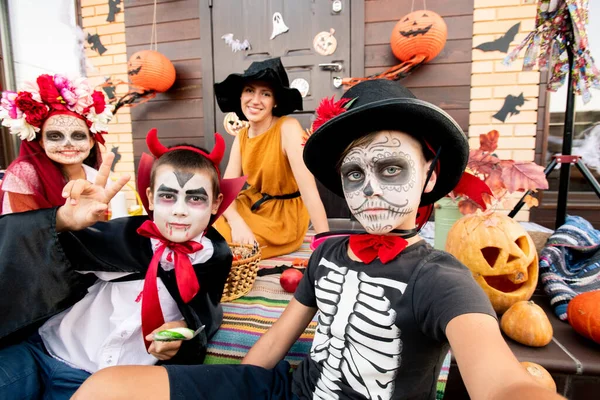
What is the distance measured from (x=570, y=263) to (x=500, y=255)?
73 centimetres

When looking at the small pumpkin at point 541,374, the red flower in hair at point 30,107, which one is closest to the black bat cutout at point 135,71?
the red flower in hair at point 30,107

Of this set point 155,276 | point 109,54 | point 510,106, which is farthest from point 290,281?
point 109,54

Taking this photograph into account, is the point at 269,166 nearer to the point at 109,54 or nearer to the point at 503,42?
the point at 503,42

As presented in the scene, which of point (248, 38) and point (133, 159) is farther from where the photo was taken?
point (133, 159)

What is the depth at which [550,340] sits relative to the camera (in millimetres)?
1390

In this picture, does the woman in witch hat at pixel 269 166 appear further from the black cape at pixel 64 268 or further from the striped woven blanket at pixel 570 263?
the striped woven blanket at pixel 570 263

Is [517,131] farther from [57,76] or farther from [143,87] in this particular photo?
[143,87]

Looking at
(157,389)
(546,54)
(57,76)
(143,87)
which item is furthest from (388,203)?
(143,87)

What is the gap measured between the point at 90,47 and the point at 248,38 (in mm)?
2060

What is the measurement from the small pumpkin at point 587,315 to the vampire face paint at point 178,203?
1.54 meters

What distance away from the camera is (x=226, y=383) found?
3.18 ft

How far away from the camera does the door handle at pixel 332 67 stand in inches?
138

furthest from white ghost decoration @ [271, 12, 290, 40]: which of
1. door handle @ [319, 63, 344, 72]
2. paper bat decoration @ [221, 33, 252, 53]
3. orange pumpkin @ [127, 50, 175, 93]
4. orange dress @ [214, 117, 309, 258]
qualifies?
orange dress @ [214, 117, 309, 258]

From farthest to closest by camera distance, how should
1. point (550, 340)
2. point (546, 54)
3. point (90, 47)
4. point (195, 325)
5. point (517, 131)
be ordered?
point (90, 47) → point (517, 131) → point (546, 54) → point (550, 340) → point (195, 325)
